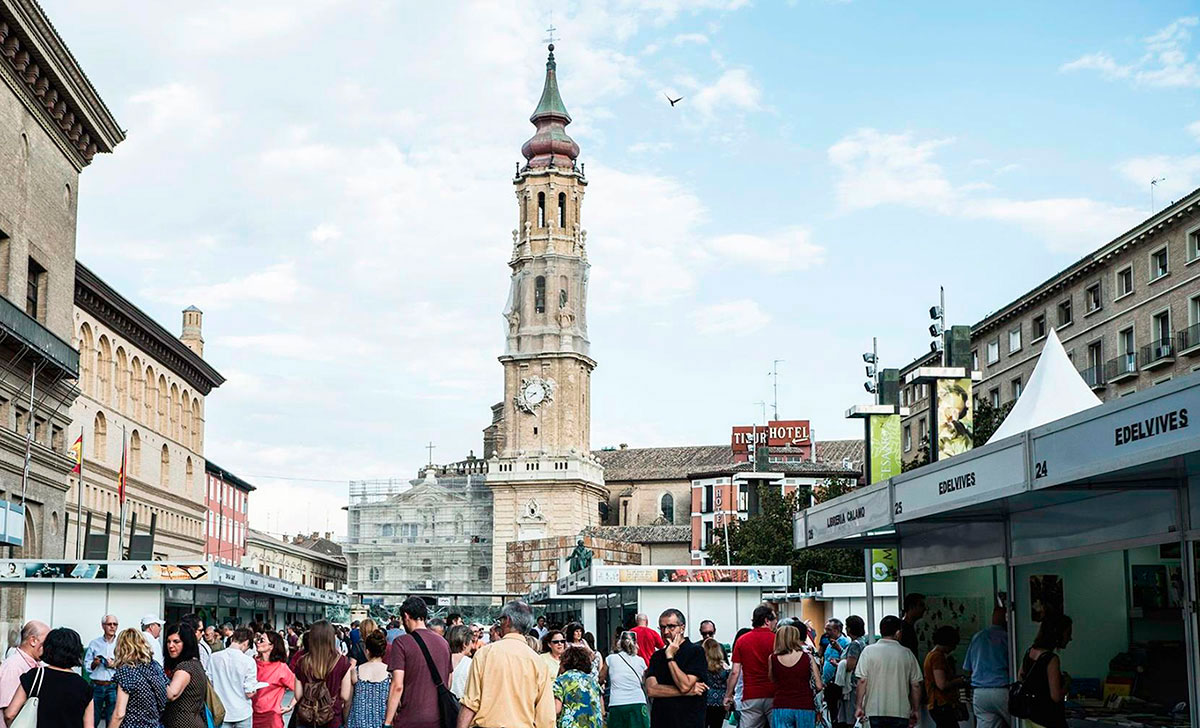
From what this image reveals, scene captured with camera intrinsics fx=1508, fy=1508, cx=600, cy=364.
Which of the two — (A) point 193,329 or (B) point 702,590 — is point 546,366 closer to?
(A) point 193,329

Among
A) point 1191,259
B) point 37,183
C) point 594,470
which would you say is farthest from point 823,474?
point 37,183

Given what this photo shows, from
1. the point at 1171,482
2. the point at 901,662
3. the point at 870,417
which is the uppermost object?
the point at 870,417

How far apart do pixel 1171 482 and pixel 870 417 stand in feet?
42.6

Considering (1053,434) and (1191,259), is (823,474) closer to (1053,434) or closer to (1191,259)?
(1191,259)

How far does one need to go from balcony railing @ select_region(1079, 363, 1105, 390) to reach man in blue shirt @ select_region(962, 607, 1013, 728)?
4434 centimetres

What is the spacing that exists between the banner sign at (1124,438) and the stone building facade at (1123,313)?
35.2 meters

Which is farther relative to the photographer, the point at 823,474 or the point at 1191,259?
the point at 823,474

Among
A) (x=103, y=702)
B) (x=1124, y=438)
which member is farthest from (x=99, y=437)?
(x=1124, y=438)

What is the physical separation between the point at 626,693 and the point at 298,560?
12159 centimetres

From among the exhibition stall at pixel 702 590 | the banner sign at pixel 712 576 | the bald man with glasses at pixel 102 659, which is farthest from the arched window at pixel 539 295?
the bald man with glasses at pixel 102 659

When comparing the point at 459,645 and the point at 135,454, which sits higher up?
the point at 135,454

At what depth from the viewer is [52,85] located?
36.8 meters

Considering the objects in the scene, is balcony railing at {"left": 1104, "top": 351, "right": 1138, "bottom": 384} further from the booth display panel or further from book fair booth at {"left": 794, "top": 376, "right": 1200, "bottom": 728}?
the booth display panel

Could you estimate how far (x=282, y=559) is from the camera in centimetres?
12294
